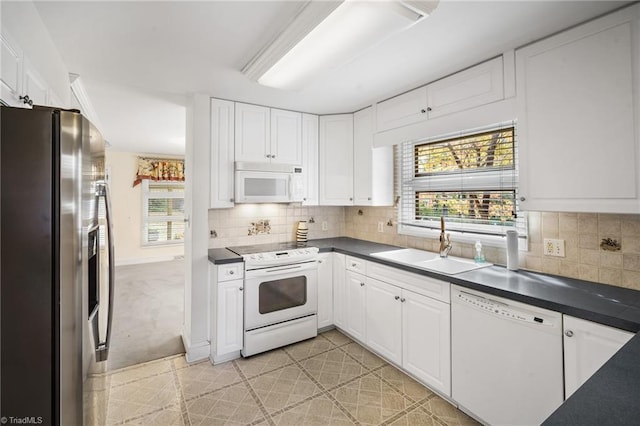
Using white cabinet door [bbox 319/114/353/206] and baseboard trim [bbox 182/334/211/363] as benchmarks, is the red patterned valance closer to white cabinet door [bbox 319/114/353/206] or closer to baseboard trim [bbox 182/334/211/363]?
white cabinet door [bbox 319/114/353/206]

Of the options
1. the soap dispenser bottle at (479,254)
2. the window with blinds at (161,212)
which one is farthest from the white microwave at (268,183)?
the window with blinds at (161,212)

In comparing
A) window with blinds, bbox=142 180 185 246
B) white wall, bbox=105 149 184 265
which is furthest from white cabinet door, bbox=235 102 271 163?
white wall, bbox=105 149 184 265

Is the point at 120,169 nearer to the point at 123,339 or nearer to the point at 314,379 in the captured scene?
the point at 123,339

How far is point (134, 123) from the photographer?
3986 millimetres

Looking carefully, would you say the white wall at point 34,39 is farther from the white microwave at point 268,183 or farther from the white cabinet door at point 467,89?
the white cabinet door at point 467,89

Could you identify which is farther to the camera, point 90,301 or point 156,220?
point 156,220

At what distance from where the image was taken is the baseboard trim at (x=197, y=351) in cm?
273

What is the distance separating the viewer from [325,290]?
321 centimetres

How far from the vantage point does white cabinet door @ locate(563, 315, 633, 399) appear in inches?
52.9

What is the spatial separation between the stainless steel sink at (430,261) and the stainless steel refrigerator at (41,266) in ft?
6.51

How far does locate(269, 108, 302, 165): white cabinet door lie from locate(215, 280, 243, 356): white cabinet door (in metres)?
1.38

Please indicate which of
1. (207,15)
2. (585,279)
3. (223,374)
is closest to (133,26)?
(207,15)

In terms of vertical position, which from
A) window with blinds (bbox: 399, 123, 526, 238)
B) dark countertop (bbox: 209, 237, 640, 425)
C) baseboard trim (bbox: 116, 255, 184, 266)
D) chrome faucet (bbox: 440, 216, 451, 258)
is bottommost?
baseboard trim (bbox: 116, 255, 184, 266)

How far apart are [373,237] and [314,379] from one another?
1690mm
